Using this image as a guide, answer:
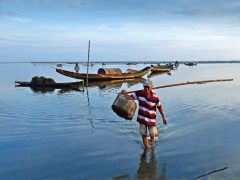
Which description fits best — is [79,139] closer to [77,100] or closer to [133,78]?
[77,100]

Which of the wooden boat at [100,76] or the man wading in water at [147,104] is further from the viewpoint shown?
the wooden boat at [100,76]

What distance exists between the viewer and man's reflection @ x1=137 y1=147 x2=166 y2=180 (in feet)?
22.6

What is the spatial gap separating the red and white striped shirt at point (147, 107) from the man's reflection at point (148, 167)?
0.72 m

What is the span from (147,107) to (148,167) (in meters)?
1.38

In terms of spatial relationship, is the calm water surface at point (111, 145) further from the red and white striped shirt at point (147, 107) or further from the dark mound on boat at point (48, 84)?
the dark mound on boat at point (48, 84)

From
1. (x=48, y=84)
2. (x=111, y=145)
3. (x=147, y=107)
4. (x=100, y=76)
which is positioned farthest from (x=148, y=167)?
(x=100, y=76)

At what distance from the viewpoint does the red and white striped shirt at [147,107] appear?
8.12m

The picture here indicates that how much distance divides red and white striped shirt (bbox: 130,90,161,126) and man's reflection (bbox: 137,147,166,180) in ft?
2.36

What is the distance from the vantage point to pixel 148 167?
7457 millimetres

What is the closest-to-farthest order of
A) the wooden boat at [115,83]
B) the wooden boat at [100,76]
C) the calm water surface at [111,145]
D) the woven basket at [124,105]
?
the calm water surface at [111,145] < the woven basket at [124,105] < the wooden boat at [100,76] < the wooden boat at [115,83]

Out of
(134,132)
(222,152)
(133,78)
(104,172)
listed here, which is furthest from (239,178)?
(133,78)

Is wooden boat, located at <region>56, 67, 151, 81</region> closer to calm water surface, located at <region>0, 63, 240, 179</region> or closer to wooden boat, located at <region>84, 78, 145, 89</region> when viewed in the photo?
wooden boat, located at <region>84, 78, 145, 89</region>

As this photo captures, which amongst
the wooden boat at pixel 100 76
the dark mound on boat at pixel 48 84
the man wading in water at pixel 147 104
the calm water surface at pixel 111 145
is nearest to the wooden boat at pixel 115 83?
the wooden boat at pixel 100 76

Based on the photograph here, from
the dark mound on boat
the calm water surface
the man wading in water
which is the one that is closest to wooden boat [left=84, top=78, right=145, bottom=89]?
the dark mound on boat
